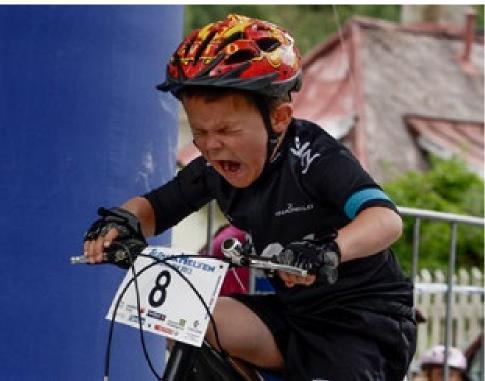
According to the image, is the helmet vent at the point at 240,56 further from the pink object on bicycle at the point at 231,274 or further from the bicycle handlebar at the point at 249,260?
the pink object on bicycle at the point at 231,274

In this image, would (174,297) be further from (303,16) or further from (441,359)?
(303,16)

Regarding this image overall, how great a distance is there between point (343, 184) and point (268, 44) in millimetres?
466

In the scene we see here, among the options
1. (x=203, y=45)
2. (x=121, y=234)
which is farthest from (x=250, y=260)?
(x=203, y=45)

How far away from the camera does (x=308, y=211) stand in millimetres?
3855

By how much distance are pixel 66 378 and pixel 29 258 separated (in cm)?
50

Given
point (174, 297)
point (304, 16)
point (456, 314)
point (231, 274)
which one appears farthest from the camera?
point (304, 16)

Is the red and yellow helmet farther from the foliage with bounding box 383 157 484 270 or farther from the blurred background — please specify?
the foliage with bounding box 383 157 484 270

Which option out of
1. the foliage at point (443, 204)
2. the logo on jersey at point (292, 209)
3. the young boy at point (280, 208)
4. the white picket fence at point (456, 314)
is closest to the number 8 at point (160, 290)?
the young boy at point (280, 208)

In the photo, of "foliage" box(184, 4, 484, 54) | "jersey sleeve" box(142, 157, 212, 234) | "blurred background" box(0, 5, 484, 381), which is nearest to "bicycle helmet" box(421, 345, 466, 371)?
"blurred background" box(0, 5, 484, 381)

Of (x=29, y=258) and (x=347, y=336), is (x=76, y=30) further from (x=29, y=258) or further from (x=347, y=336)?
(x=347, y=336)

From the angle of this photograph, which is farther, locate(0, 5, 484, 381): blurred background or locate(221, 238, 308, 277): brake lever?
locate(0, 5, 484, 381): blurred background

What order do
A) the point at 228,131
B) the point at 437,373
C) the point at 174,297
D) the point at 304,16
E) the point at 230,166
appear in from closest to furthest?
the point at 174,297, the point at 228,131, the point at 230,166, the point at 437,373, the point at 304,16

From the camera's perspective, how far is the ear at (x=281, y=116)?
12.3ft

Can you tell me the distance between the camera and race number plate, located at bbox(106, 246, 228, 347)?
3.42 metres
